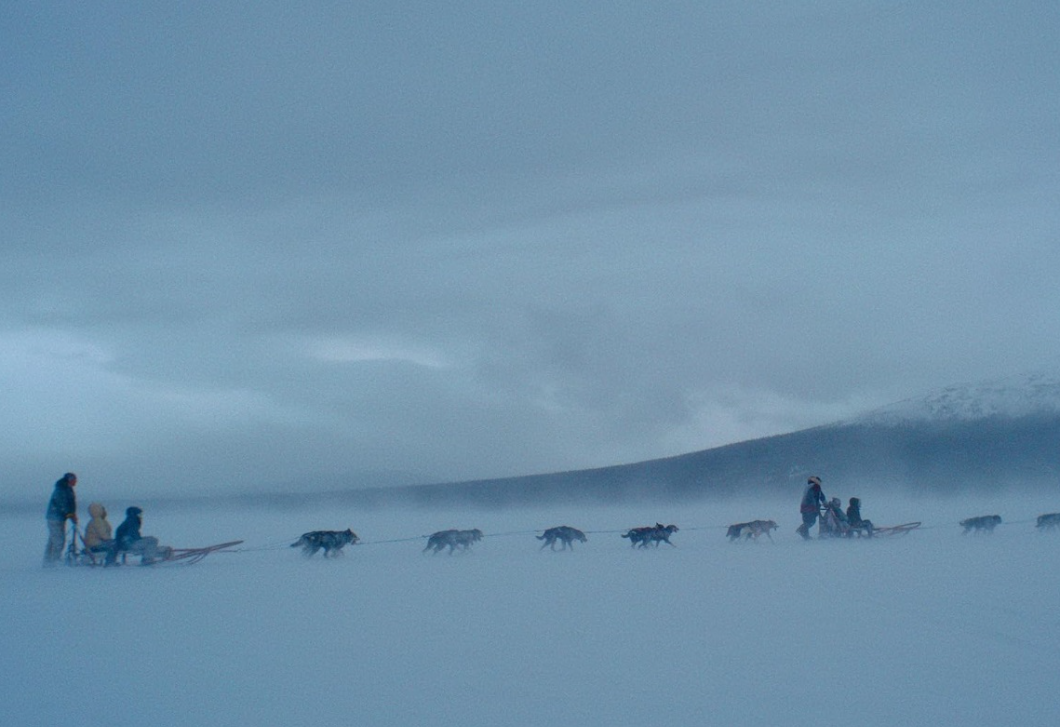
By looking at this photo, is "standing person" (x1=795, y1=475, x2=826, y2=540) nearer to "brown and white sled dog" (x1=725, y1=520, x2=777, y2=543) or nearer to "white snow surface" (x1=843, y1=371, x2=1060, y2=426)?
"brown and white sled dog" (x1=725, y1=520, x2=777, y2=543)

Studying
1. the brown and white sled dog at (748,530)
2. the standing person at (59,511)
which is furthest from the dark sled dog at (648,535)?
the standing person at (59,511)

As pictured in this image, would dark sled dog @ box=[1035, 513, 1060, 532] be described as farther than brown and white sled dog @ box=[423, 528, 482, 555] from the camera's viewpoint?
Yes

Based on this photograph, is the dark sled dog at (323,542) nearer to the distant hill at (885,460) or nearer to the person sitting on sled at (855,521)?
the person sitting on sled at (855,521)

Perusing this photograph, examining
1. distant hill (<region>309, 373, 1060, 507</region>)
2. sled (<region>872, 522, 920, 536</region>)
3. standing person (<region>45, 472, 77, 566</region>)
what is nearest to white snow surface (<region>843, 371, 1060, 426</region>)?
distant hill (<region>309, 373, 1060, 507</region>)

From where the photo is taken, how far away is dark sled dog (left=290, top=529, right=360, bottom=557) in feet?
51.1

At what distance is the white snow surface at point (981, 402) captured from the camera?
5509cm

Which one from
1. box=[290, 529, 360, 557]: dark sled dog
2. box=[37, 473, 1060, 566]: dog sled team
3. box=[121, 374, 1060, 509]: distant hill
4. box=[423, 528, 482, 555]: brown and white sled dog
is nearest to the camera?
box=[37, 473, 1060, 566]: dog sled team

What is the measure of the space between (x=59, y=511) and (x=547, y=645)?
1026 cm

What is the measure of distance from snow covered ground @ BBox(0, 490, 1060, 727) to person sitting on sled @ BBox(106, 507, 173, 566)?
3.38 ft

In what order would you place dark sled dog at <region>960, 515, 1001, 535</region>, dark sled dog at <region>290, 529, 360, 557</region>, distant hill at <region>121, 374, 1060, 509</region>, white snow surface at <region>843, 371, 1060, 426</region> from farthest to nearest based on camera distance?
white snow surface at <region>843, 371, 1060, 426</region> < distant hill at <region>121, 374, 1060, 509</region> < dark sled dog at <region>960, 515, 1001, 535</region> < dark sled dog at <region>290, 529, 360, 557</region>

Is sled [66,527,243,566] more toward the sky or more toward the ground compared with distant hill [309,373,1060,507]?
more toward the ground

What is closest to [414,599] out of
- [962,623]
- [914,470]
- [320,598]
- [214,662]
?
[320,598]

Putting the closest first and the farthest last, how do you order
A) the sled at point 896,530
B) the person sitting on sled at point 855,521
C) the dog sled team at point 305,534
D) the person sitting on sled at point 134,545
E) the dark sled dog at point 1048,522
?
the person sitting on sled at point 134,545, the dog sled team at point 305,534, the person sitting on sled at point 855,521, the sled at point 896,530, the dark sled dog at point 1048,522

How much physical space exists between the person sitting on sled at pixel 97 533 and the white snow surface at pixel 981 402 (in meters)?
52.6
